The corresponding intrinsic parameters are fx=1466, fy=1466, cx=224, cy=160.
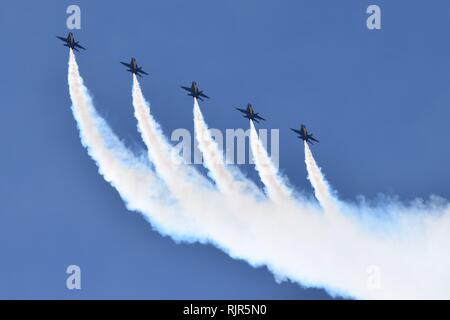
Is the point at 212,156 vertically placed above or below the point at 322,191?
above

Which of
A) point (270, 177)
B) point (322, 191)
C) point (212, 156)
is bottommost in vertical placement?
point (322, 191)

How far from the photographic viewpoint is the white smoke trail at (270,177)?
400ft

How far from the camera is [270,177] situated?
122125mm

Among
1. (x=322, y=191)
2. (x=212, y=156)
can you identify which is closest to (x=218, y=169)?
(x=212, y=156)

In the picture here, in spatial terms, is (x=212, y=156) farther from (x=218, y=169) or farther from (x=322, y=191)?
(x=322, y=191)

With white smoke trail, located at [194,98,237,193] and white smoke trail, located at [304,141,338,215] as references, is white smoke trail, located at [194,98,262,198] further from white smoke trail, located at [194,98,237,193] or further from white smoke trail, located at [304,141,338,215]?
white smoke trail, located at [304,141,338,215]

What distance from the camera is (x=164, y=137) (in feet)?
406

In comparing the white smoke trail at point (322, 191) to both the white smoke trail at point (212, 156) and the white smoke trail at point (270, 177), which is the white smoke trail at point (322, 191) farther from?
the white smoke trail at point (212, 156)

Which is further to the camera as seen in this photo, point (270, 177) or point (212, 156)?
point (212, 156)

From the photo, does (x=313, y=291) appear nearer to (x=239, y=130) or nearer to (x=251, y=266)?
(x=251, y=266)
